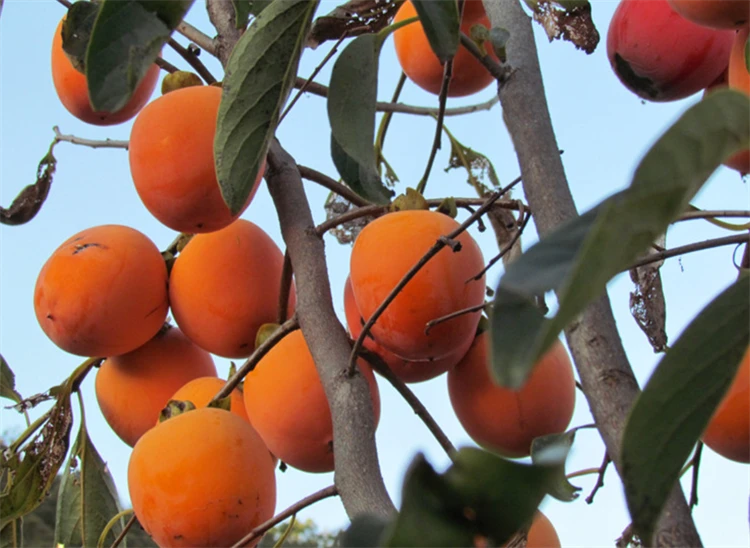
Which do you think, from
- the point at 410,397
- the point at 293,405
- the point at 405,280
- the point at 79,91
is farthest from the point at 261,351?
the point at 79,91

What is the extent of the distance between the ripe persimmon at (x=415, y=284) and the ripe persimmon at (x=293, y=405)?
9 cm

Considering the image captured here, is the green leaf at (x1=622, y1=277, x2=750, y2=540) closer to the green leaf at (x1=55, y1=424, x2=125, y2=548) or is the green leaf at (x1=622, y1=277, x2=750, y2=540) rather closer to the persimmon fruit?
the persimmon fruit

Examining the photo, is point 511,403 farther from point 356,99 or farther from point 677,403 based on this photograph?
point 677,403

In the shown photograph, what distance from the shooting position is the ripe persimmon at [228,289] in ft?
4.64

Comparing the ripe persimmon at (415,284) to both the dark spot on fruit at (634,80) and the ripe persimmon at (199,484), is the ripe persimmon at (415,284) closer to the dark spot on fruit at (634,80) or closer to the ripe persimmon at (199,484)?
the ripe persimmon at (199,484)

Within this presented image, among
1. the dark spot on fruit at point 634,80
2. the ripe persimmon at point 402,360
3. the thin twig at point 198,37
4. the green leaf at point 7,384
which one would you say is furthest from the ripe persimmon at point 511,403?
the green leaf at point 7,384

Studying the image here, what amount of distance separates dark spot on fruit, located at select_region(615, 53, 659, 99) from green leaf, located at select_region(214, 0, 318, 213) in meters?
0.62

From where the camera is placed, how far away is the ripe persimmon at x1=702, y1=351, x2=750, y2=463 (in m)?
1.05

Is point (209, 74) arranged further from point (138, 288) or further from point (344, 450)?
point (344, 450)

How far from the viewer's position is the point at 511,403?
1284 mm

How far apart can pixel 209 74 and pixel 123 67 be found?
736 millimetres

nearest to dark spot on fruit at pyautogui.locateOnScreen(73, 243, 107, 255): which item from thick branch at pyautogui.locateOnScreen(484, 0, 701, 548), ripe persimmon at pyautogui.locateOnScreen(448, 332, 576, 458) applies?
ripe persimmon at pyautogui.locateOnScreen(448, 332, 576, 458)

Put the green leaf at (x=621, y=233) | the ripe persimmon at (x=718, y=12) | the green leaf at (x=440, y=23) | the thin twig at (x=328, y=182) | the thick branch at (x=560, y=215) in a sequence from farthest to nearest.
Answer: the thin twig at (x=328, y=182) < the ripe persimmon at (x=718, y=12) < the green leaf at (x=440, y=23) < the thick branch at (x=560, y=215) < the green leaf at (x=621, y=233)

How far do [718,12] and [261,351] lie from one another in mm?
675
